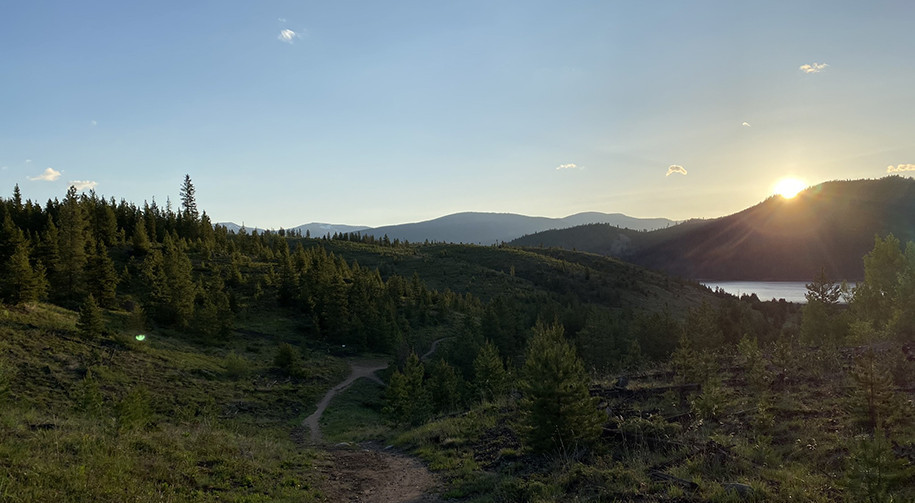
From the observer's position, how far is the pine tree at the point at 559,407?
41.0 ft

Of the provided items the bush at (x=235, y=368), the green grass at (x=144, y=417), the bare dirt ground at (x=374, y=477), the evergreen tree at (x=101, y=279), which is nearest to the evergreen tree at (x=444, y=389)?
the green grass at (x=144, y=417)

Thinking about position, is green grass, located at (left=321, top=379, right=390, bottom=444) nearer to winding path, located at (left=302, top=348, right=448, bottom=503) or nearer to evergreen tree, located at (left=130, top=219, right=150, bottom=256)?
winding path, located at (left=302, top=348, right=448, bottom=503)

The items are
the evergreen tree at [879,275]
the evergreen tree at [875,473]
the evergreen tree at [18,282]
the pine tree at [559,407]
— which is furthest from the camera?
the evergreen tree at [879,275]

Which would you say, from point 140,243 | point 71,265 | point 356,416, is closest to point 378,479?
point 356,416

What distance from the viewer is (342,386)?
144 ft

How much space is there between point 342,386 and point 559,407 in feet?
116

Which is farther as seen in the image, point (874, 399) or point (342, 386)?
point (342, 386)

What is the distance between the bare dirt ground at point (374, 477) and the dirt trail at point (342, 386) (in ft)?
22.0

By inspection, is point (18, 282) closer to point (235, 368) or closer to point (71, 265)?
point (71, 265)

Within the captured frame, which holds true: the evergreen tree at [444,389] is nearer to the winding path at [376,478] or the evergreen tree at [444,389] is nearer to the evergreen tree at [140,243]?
the winding path at [376,478]

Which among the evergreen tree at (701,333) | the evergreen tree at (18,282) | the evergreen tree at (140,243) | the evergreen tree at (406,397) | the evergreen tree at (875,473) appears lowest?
the evergreen tree at (406,397)

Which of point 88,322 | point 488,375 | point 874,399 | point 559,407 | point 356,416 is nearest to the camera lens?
point 874,399

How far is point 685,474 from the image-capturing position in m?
9.73

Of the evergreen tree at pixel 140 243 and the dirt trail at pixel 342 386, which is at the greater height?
the evergreen tree at pixel 140 243
